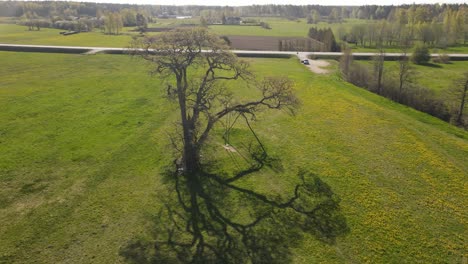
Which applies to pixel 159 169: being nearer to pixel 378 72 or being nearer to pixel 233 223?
pixel 233 223

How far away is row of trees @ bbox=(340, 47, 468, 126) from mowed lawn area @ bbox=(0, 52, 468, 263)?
4179 millimetres

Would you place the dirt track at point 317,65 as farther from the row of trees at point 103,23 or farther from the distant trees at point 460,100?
the row of trees at point 103,23

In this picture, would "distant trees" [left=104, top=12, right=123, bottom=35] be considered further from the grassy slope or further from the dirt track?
the grassy slope

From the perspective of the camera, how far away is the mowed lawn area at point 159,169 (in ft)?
70.5

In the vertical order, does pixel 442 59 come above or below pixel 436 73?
above

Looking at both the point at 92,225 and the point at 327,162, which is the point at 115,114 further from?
the point at 327,162

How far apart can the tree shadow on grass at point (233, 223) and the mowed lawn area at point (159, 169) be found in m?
0.99

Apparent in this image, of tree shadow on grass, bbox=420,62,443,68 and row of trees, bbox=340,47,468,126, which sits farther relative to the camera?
tree shadow on grass, bbox=420,62,443,68

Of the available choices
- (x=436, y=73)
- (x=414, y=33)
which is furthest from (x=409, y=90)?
(x=414, y=33)

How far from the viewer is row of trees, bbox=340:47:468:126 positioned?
A: 152 feet

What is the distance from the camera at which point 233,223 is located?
2353cm

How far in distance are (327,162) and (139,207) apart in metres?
18.7

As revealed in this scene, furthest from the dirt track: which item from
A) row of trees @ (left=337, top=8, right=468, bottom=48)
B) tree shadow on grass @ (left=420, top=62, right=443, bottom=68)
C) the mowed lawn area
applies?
row of trees @ (left=337, top=8, right=468, bottom=48)

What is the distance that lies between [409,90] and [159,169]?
45368 millimetres
